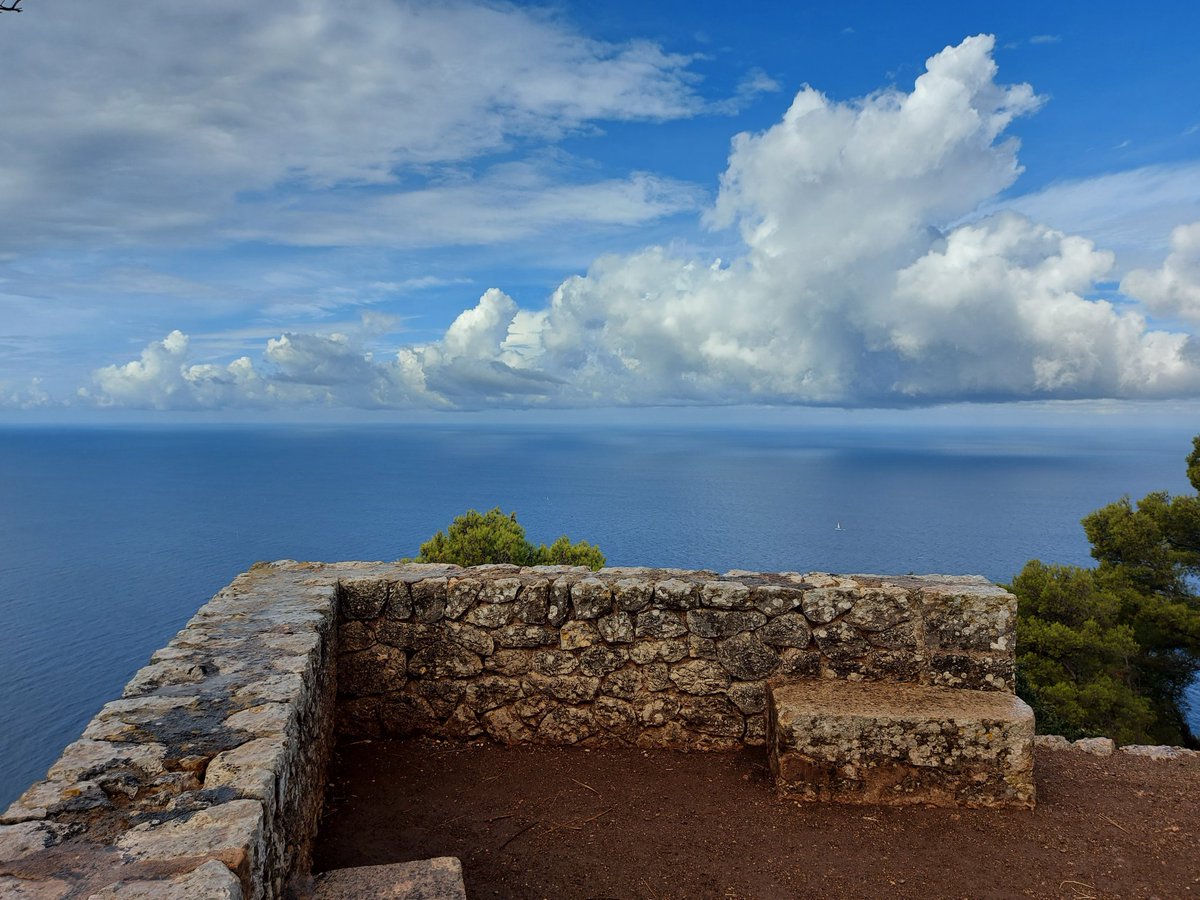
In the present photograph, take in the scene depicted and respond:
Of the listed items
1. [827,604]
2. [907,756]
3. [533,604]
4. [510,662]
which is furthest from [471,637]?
[907,756]

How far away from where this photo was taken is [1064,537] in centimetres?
7731

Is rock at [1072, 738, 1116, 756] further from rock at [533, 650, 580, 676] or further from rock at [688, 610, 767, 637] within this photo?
rock at [533, 650, 580, 676]

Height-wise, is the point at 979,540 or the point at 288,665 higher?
the point at 288,665

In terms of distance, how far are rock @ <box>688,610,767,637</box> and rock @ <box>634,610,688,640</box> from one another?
0.09m

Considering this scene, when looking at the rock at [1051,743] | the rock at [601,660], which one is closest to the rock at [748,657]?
the rock at [601,660]

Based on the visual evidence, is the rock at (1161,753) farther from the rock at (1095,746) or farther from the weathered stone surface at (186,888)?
the weathered stone surface at (186,888)

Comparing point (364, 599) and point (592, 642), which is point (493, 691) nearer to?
point (592, 642)

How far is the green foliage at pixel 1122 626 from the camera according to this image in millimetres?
17266

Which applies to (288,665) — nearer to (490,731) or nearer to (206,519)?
(490,731)

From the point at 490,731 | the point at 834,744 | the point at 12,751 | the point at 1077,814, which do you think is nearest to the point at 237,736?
the point at 490,731

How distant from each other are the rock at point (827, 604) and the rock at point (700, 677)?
779 millimetres

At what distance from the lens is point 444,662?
564 centimetres

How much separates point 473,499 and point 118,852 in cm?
10524

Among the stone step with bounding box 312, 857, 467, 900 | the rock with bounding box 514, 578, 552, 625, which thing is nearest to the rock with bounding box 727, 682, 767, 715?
the rock with bounding box 514, 578, 552, 625
